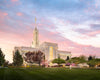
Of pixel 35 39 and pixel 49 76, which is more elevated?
pixel 35 39

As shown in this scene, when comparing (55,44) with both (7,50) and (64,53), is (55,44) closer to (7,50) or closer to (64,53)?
(64,53)

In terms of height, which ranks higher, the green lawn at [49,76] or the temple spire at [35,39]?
the temple spire at [35,39]

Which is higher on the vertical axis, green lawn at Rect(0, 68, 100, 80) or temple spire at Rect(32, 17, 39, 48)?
temple spire at Rect(32, 17, 39, 48)

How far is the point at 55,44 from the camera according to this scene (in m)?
120

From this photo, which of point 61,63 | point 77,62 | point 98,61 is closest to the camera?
point 98,61

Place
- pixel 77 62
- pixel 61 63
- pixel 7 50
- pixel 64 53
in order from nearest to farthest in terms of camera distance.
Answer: pixel 7 50 < pixel 77 62 < pixel 61 63 < pixel 64 53

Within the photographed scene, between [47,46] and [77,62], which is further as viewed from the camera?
[47,46]

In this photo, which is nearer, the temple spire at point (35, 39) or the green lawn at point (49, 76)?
the green lawn at point (49, 76)

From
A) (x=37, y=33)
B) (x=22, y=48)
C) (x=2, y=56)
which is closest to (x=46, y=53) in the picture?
(x=22, y=48)

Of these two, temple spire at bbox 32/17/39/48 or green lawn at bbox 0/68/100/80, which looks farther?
temple spire at bbox 32/17/39/48

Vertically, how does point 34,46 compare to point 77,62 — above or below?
above

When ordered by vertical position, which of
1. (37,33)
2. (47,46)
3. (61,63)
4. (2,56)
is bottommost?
Result: (61,63)

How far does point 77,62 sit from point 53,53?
4695 cm

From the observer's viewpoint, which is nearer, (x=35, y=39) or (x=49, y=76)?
(x=49, y=76)
